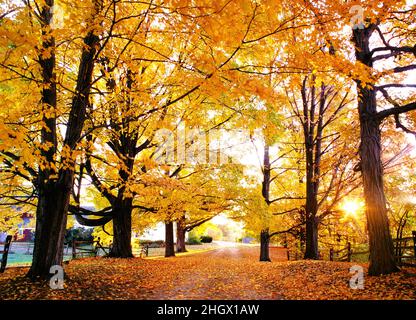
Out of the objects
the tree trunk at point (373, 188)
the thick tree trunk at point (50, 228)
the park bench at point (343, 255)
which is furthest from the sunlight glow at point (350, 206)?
the thick tree trunk at point (50, 228)

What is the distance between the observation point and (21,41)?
14.4ft

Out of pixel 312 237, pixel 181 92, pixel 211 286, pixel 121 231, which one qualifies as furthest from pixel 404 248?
pixel 121 231

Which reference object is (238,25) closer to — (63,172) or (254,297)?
(63,172)

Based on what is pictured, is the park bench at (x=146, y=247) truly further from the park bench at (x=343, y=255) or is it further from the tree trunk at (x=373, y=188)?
the tree trunk at (x=373, y=188)

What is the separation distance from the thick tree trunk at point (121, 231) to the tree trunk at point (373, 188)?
10062mm

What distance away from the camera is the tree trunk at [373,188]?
25.2 feet

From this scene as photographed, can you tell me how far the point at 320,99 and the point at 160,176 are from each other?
30.0 feet

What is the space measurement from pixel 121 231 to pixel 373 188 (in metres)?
10.6

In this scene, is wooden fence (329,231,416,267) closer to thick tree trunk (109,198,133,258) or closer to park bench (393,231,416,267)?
park bench (393,231,416,267)

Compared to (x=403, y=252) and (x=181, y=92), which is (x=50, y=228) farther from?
(x=403, y=252)

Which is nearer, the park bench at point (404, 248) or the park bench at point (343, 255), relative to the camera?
the park bench at point (404, 248)

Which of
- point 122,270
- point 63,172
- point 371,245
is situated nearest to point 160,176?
point 122,270

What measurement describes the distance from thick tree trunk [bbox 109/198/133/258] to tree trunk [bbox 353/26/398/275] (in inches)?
396

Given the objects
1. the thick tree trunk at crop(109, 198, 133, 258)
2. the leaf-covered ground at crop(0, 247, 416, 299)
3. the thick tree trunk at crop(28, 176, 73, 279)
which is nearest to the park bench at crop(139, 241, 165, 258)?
the thick tree trunk at crop(109, 198, 133, 258)
